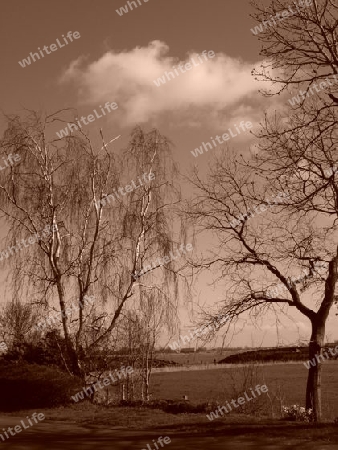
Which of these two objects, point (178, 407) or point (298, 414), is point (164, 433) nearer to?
point (298, 414)

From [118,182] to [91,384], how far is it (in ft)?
26.1

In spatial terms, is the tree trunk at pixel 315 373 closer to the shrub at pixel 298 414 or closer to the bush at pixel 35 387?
the shrub at pixel 298 414

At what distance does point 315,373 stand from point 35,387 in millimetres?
10130

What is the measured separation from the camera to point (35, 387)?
19.2 m

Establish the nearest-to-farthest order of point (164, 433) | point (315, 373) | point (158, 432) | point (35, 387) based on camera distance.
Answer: point (164, 433) → point (158, 432) → point (315, 373) → point (35, 387)

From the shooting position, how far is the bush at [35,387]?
18.5 metres

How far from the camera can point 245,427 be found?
12.7 m

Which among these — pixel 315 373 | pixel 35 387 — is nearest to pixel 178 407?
pixel 315 373

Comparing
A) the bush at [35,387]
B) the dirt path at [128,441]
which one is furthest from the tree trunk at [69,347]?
the dirt path at [128,441]

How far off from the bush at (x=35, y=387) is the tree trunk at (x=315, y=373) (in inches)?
323

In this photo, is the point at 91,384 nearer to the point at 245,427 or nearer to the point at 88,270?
the point at 88,270

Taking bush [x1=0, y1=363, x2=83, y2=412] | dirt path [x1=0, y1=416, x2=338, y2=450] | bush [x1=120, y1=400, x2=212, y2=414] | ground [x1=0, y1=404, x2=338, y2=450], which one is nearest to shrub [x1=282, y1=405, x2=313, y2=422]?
ground [x1=0, y1=404, x2=338, y2=450]

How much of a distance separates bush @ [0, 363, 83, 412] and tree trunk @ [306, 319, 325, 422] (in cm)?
821

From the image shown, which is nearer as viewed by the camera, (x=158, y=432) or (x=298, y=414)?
(x=158, y=432)
